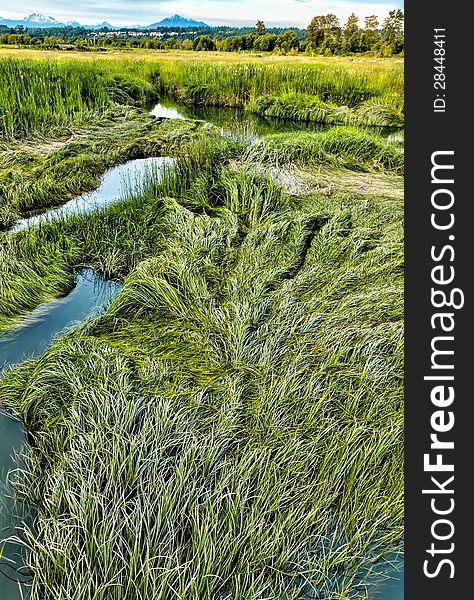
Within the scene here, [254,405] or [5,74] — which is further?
[5,74]

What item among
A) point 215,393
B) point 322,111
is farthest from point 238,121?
point 215,393

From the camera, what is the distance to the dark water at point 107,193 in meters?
5.39

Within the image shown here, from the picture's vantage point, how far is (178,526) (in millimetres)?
1891

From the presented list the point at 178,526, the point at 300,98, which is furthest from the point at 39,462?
the point at 300,98

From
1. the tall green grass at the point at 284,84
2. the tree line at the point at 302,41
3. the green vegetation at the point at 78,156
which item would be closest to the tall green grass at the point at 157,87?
the tall green grass at the point at 284,84

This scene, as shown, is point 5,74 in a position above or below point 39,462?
above

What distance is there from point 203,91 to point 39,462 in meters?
12.7

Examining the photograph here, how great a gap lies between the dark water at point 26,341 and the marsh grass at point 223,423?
94mm

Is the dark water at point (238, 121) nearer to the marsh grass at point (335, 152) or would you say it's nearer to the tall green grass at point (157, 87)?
the tall green grass at point (157, 87)

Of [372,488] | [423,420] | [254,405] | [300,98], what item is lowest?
[372,488]

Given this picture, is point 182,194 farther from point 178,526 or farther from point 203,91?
point 203,91

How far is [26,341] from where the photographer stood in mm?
3502

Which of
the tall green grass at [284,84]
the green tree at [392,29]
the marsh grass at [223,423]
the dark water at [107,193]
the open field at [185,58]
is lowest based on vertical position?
the marsh grass at [223,423]

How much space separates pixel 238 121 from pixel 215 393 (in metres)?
9.50
